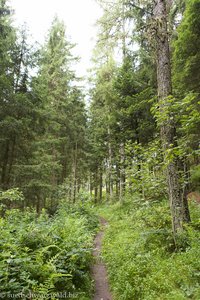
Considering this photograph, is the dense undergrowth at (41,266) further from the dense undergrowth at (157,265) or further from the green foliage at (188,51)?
the green foliage at (188,51)

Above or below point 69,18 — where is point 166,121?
below

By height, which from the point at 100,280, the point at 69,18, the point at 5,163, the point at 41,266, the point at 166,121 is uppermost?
the point at 69,18

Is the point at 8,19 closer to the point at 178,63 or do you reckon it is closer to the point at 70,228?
the point at 178,63

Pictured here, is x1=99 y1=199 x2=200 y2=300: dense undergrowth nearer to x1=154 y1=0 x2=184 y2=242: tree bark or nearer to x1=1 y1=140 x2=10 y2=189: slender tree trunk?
x1=154 y1=0 x2=184 y2=242: tree bark

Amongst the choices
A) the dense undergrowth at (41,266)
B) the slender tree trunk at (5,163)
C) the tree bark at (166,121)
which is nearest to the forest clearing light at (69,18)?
the tree bark at (166,121)

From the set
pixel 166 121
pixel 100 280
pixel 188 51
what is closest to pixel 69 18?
pixel 188 51

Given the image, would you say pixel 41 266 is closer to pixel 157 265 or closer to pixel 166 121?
pixel 157 265

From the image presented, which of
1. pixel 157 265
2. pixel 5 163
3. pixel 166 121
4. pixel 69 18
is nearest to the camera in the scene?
pixel 157 265

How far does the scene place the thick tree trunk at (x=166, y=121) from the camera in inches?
239

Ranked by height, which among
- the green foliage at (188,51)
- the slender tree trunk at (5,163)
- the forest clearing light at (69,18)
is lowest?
the slender tree trunk at (5,163)

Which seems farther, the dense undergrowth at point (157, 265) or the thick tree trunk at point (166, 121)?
the thick tree trunk at point (166, 121)

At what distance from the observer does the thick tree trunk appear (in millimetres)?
6066

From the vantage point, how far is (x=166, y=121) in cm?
650

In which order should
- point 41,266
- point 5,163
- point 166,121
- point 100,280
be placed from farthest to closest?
point 5,163 → point 166,121 → point 100,280 → point 41,266
